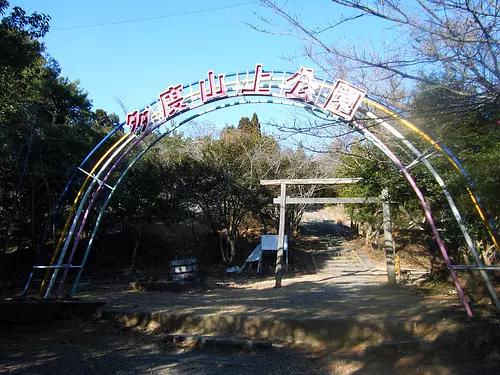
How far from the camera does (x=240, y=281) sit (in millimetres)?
13031

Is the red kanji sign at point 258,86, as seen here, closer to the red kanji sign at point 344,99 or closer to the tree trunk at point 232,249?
the red kanji sign at point 344,99

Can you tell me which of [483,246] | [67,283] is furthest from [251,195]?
[483,246]

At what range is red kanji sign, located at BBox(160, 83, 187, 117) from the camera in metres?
8.47

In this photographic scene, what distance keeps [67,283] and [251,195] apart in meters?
7.18

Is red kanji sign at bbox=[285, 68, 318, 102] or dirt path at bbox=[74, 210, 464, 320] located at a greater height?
red kanji sign at bbox=[285, 68, 318, 102]

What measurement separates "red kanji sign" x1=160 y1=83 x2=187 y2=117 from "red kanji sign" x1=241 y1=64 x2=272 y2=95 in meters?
1.32

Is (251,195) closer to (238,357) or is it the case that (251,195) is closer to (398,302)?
(398,302)

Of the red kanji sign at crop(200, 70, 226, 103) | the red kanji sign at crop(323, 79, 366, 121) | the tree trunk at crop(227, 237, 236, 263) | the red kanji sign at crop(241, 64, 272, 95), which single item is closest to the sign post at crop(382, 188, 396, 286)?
the red kanji sign at crop(323, 79, 366, 121)

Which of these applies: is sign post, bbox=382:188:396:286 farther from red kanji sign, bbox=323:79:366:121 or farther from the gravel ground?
the gravel ground

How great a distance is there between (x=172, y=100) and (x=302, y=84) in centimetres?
275

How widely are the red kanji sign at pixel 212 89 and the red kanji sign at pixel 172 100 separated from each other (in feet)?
1.48

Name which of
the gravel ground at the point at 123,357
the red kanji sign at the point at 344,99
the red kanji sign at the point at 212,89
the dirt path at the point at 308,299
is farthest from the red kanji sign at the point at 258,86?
the gravel ground at the point at 123,357

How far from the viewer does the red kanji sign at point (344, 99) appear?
22.1 feet

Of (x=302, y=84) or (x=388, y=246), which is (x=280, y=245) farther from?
(x=302, y=84)
